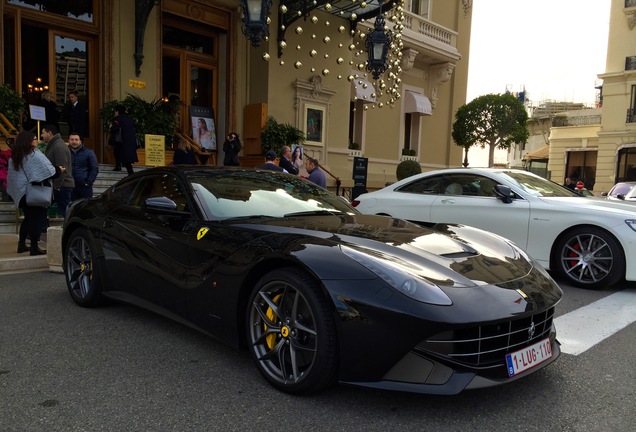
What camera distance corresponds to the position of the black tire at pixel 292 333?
2.60 meters

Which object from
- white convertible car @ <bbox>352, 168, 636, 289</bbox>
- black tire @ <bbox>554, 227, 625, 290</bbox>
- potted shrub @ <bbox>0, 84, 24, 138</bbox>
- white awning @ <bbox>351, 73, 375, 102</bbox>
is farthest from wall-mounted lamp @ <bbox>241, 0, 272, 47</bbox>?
white awning @ <bbox>351, 73, 375, 102</bbox>

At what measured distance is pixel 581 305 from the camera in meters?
4.95

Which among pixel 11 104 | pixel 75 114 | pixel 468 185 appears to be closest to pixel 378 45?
pixel 468 185

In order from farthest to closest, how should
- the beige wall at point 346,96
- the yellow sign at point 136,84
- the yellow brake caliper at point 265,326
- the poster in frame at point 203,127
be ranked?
the beige wall at point 346,96
the poster in frame at point 203,127
the yellow sign at point 136,84
the yellow brake caliper at point 265,326

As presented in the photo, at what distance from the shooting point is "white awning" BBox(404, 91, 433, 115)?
852 inches

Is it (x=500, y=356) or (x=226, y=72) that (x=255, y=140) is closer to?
(x=226, y=72)

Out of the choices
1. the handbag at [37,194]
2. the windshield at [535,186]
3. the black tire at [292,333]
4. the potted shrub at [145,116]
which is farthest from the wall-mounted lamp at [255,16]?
the black tire at [292,333]

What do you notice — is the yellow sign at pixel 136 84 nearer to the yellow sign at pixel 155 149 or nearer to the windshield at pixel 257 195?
the yellow sign at pixel 155 149

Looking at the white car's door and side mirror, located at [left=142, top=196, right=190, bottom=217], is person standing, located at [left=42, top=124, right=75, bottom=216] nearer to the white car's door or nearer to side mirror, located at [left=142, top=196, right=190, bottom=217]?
side mirror, located at [left=142, top=196, right=190, bottom=217]

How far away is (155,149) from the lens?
11828mm

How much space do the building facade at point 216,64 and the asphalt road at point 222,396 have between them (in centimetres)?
847

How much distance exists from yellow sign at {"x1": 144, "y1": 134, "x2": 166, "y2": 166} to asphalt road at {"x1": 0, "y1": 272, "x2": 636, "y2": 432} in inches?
332

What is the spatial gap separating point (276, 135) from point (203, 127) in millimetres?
2201

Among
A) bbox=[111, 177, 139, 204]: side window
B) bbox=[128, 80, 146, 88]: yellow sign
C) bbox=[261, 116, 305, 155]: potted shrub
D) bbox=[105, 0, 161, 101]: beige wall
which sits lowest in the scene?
bbox=[111, 177, 139, 204]: side window
